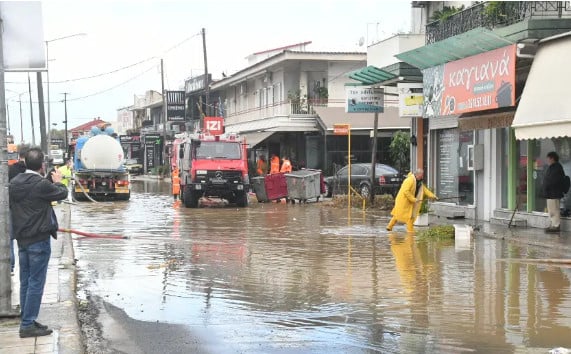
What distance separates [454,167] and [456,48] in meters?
4.78

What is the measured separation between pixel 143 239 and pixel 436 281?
296 inches

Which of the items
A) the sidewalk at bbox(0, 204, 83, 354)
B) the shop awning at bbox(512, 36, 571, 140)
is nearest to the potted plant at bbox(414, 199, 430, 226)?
the shop awning at bbox(512, 36, 571, 140)

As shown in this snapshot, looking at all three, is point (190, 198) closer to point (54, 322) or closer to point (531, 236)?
point (531, 236)

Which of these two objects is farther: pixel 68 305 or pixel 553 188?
pixel 553 188

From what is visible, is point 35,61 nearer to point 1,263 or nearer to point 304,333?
point 1,263

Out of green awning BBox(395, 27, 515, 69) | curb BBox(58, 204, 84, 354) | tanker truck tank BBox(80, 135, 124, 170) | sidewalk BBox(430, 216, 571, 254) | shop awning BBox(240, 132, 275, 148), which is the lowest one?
sidewalk BBox(430, 216, 571, 254)

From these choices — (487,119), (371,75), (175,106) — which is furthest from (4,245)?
(175,106)

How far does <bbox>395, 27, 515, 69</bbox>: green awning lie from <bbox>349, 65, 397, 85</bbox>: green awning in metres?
1.61

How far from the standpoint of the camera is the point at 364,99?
23.3 meters

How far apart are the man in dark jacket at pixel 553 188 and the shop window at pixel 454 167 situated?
447cm

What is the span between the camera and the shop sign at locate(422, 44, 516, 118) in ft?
52.3

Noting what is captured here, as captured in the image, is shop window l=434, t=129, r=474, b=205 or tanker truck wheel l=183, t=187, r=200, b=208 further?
tanker truck wheel l=183, t=187, r=200, b=208

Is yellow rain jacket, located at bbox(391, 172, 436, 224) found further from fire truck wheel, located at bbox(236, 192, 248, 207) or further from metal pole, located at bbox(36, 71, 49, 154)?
metal pole, located at bbox(36, 71, 49, 154)

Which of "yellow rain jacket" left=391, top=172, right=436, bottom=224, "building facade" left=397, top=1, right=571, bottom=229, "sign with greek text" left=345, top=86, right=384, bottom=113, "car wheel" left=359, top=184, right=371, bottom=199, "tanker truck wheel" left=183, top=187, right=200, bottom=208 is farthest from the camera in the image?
"car wheel" left=359, top=184, right=371, bottom=199
